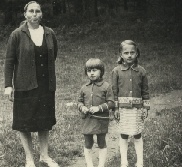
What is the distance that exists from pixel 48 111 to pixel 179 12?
18.7 metres

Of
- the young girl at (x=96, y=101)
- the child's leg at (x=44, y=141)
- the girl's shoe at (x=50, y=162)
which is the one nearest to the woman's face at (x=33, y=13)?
the young girl at (x=96, y=101)

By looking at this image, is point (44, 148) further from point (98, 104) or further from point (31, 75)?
point (98, 104)

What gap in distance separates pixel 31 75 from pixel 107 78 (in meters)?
7.37

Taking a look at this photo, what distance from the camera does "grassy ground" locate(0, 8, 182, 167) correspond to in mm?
5715

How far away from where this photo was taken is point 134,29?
24.1 metres

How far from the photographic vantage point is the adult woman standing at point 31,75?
5.18m

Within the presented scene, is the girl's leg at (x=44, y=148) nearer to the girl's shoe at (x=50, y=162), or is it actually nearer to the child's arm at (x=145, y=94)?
the girl's shoe at (x=50, y=162)

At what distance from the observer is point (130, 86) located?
5.01m

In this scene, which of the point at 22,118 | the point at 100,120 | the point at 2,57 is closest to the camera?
the point at 100,120

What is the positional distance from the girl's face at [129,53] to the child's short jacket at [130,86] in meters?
0.08

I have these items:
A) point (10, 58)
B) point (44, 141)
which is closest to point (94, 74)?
point (10, 58)

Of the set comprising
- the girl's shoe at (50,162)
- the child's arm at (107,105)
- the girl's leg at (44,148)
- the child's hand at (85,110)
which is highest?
the child's arm at (107,105)

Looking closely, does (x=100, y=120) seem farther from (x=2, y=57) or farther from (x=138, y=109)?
(x=2, y=57)

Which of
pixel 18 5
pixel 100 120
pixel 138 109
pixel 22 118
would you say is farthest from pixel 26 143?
pixel 18 5
